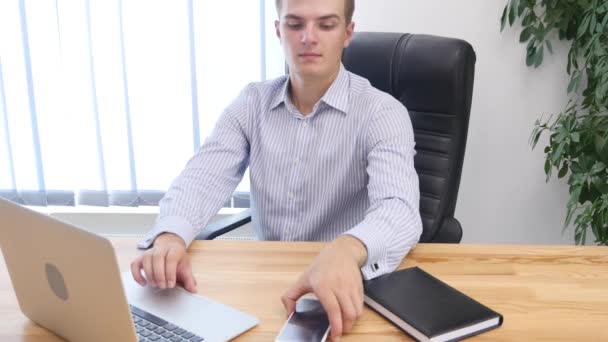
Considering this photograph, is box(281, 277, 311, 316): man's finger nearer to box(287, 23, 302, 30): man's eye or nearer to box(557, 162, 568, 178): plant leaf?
box(287, 23, 302, 30): man's eye

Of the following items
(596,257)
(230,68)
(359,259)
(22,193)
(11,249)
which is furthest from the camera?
(22,193)

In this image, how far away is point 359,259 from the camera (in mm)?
1027

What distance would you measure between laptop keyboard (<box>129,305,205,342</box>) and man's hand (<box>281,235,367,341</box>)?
171 mm

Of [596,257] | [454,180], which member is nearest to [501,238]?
[454,180]

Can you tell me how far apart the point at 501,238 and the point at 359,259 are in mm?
1556

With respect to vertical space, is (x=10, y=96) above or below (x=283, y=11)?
below

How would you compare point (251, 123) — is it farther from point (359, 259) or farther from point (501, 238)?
point (501, 238)

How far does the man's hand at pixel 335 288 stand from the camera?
2.92ft

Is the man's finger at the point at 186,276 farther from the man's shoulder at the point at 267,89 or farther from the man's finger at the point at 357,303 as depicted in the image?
the man's shoulder at the point at 267,89

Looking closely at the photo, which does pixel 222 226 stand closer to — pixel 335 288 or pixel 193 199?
pixel 193 199

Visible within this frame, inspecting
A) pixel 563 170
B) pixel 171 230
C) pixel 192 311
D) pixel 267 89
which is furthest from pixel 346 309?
pixel 563 170

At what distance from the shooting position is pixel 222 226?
1463mm

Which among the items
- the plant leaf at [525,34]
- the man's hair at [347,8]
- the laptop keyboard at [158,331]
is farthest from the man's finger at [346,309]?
the plant leaf at [525,34]

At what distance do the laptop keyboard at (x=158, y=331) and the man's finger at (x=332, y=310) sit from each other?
0.62ft
